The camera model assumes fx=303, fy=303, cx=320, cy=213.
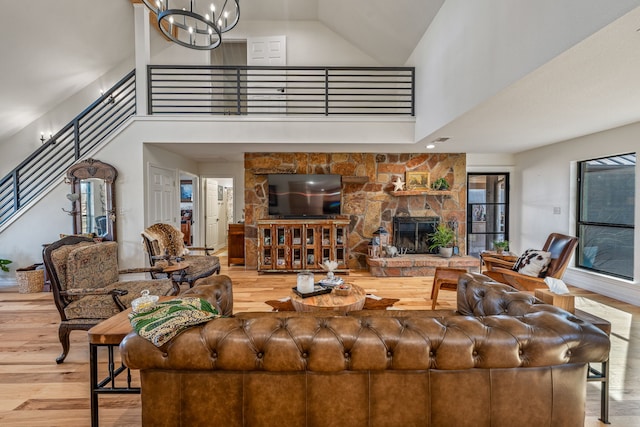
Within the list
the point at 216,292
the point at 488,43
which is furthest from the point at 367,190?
the point at 216,292

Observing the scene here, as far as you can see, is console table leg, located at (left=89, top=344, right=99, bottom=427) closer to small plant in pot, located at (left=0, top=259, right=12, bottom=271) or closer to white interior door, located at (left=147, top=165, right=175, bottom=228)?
white interior door, located at (left=147, top=165, right=175, bottom=228)

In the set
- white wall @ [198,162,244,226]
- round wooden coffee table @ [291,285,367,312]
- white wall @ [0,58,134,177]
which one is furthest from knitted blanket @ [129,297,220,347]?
white wall @ [0,58,134,177]

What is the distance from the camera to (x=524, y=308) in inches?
66.7

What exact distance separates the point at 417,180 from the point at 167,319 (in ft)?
16.8

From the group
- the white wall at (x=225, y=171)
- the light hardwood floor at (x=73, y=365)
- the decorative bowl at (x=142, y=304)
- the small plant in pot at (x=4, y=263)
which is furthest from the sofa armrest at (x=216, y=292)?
the white wall at (x=225, y=171)

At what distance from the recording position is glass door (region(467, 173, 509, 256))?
620 centimetres

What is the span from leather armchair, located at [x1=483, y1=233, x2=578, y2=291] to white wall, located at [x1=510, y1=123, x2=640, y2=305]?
1207 millimetres

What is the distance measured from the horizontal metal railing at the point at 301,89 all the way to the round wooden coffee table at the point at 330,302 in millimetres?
2528

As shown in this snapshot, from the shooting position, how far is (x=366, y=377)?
4.22 feet

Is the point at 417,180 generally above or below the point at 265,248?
above

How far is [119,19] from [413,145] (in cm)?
545

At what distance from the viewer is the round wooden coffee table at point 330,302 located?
2508 mm

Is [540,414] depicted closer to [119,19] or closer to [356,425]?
[356,425]

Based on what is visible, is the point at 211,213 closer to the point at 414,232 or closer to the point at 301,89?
the point at 301,89
